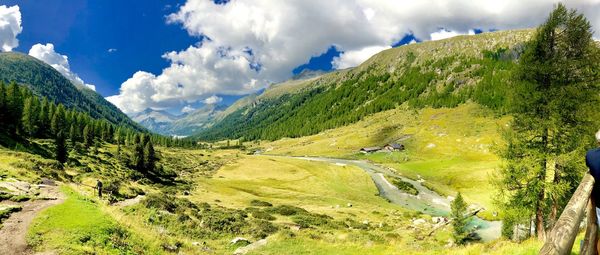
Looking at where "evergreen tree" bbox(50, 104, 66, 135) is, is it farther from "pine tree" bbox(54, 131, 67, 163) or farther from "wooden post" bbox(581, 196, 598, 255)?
"wooden post" bbox(581, 196, 598, 255)

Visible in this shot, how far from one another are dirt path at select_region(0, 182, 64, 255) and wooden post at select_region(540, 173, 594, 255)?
757 inches

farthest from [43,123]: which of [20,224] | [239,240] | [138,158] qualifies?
[20,224]

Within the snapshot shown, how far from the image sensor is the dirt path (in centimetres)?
1570

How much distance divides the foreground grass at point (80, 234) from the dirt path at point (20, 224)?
40 cm

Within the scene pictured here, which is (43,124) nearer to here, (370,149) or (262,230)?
(262,230)

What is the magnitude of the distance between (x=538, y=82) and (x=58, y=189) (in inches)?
1602

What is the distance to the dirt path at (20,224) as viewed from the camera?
51.5ft

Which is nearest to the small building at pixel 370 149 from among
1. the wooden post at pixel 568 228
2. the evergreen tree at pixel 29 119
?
the evergreen tree at pixel 29 119

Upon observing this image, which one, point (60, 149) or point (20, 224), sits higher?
point (60, 149)

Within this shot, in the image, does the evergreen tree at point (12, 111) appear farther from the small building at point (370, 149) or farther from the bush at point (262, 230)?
the small building at point (370, 149)

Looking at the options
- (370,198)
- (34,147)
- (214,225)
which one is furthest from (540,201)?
(34,147)

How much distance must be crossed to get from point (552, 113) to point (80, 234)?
29999 mm

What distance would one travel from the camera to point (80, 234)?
17.7 meters

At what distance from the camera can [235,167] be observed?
131 metres
